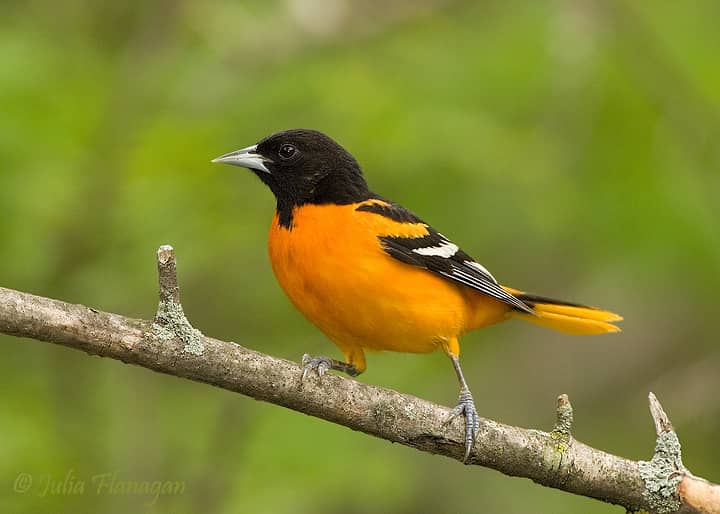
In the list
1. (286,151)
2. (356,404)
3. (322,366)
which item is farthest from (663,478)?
(286,151)

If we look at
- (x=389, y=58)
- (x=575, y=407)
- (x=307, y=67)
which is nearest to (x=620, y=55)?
(x=389, y=58)

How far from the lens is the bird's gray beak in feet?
18.5

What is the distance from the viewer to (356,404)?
4.14 metres

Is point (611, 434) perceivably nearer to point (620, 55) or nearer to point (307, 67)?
point (620, 55)

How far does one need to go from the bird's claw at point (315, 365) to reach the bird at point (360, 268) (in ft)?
0.04

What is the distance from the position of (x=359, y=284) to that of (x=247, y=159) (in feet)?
4.07

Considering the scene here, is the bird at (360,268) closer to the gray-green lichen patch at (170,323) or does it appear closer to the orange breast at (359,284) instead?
the orange breast at (359,284)

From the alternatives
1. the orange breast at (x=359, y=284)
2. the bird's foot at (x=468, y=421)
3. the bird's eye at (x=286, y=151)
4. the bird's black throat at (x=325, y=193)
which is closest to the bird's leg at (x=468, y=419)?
the bird's foot at (x=468, y=421)

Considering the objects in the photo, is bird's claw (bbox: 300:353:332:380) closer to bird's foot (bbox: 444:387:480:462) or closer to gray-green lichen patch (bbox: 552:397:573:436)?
Result: bird's foot (bbox: 444:387:480:462)

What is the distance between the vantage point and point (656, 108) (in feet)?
21.3

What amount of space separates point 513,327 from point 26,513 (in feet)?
15.8

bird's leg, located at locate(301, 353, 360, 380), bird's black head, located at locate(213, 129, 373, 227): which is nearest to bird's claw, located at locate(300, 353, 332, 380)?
bird's leg, located at locate(301, 353, 360, 380)

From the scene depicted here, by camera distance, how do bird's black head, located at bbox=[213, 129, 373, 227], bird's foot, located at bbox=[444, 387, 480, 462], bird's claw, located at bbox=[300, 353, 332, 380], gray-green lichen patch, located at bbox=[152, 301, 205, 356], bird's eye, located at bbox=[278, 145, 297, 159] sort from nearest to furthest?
gray-green lichen patch, located at bbox=[152, 301, 205, 356], bird's claw, located at bbox=[300, 353, 332, 380], bird's foot, located at bbox=[444, 387, 480, 462], bird's black head, located at bbox=[213, 129, 373, 227], bird's eye, located at bbox=[278, 145, 297, 159]

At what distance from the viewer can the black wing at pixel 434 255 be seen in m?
5.26
